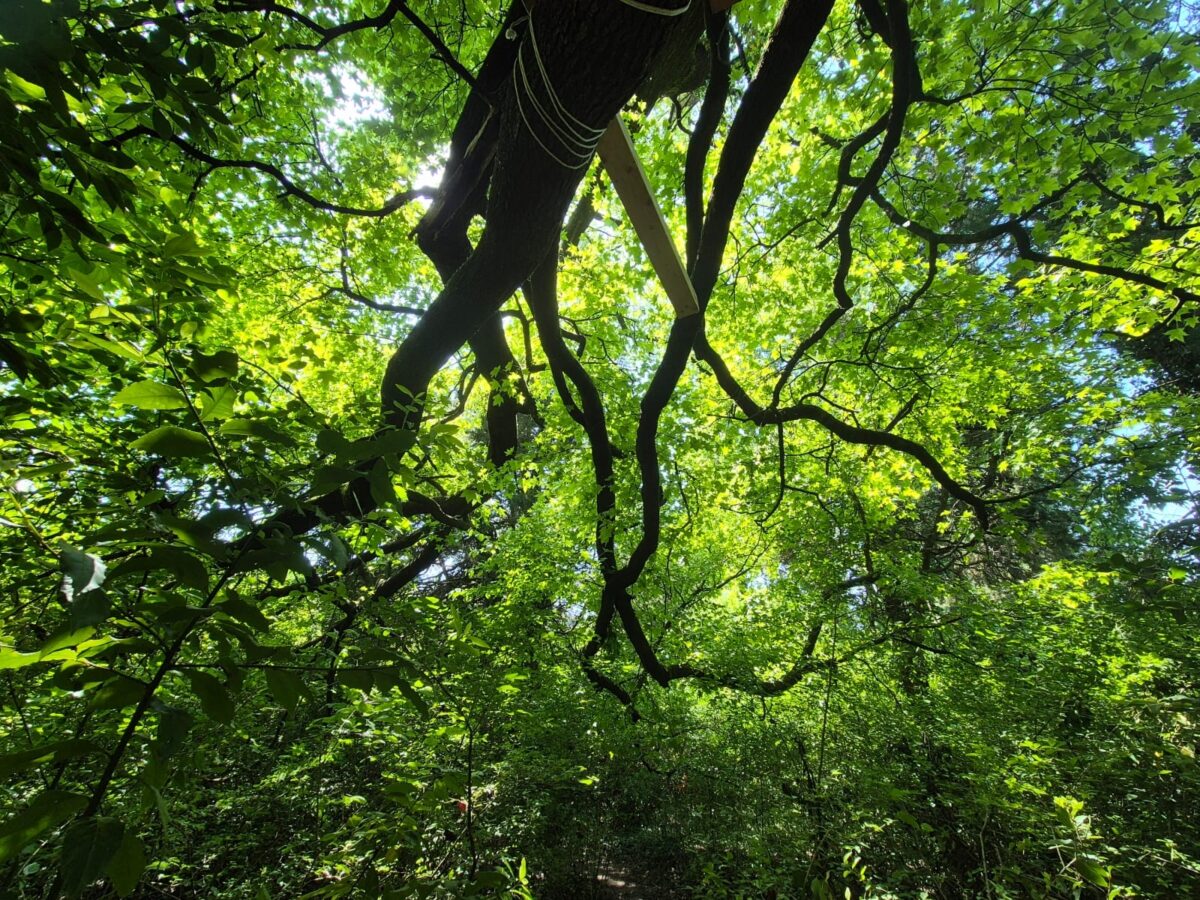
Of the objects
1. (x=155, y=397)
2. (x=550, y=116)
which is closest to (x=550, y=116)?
(x=550, y=116)

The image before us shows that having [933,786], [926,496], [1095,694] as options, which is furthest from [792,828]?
[926,496]

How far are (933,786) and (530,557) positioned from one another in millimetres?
4189

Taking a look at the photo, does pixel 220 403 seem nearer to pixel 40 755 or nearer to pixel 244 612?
pixel 244 612

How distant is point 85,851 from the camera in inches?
21.9

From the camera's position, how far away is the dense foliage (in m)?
0.90

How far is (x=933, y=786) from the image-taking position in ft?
12.8

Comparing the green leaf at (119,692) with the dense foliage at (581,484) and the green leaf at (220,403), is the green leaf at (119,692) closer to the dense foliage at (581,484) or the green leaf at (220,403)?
the dense foliage at (581,484)

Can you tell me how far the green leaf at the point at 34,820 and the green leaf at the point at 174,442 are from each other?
439 millimetres

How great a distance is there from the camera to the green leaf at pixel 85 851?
54 cm

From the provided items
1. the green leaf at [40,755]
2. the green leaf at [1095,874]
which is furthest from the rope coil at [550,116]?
the green leaf at [1095,874]

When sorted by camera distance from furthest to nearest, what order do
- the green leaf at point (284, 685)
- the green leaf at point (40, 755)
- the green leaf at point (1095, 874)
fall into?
the green leaf at point (1095, 874), the green leaf at point (284, 685), the green leaf at point (40, 755)

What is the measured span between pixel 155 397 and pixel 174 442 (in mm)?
74

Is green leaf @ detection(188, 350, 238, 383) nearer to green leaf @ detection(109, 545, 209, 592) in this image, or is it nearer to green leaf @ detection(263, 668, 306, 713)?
green leaf @ detection(109, 545, 209, 592)

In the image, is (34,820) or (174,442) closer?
(34,820)
